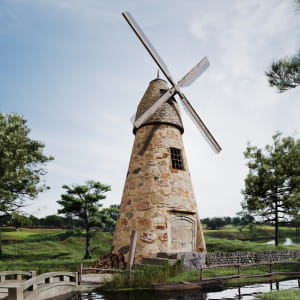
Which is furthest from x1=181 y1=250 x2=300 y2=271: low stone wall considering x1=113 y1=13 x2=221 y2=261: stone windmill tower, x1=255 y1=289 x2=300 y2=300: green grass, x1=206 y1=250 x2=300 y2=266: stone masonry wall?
x1=255 y1=289 x2=300 y2=300: green grass

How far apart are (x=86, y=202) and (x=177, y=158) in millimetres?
10514

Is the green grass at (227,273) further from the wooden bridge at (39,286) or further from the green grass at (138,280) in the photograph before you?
the wooden bridge at (39,286)

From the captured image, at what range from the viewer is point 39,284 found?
32.8 feet

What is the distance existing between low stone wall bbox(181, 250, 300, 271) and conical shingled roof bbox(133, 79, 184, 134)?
6.70 m

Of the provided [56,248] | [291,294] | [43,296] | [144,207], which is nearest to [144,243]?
[144,207]

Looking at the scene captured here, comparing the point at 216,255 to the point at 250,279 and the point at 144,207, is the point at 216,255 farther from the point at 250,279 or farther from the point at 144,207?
the point at 144,207

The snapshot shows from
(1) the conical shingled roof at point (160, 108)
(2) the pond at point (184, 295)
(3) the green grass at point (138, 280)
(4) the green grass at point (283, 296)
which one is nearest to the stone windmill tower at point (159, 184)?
(1) the conical shingled roof at point (160, 108)

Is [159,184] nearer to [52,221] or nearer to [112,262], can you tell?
[112,262]

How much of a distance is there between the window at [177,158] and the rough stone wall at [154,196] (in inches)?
8.6

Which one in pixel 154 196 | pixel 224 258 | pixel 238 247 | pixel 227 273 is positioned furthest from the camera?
pixel 238 247

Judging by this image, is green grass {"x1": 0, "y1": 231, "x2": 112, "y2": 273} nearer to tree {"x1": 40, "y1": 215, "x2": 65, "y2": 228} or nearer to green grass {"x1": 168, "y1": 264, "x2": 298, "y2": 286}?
green grass {"x1": 168, "y1": 264, "x2": 298, "y2": 286}

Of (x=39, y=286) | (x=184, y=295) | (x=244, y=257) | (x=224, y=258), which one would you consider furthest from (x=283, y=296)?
(x=39, y=286)

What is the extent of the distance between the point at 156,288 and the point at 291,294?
404 centimetres

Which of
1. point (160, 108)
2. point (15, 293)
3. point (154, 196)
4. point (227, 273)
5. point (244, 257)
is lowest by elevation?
point (227, 273)
